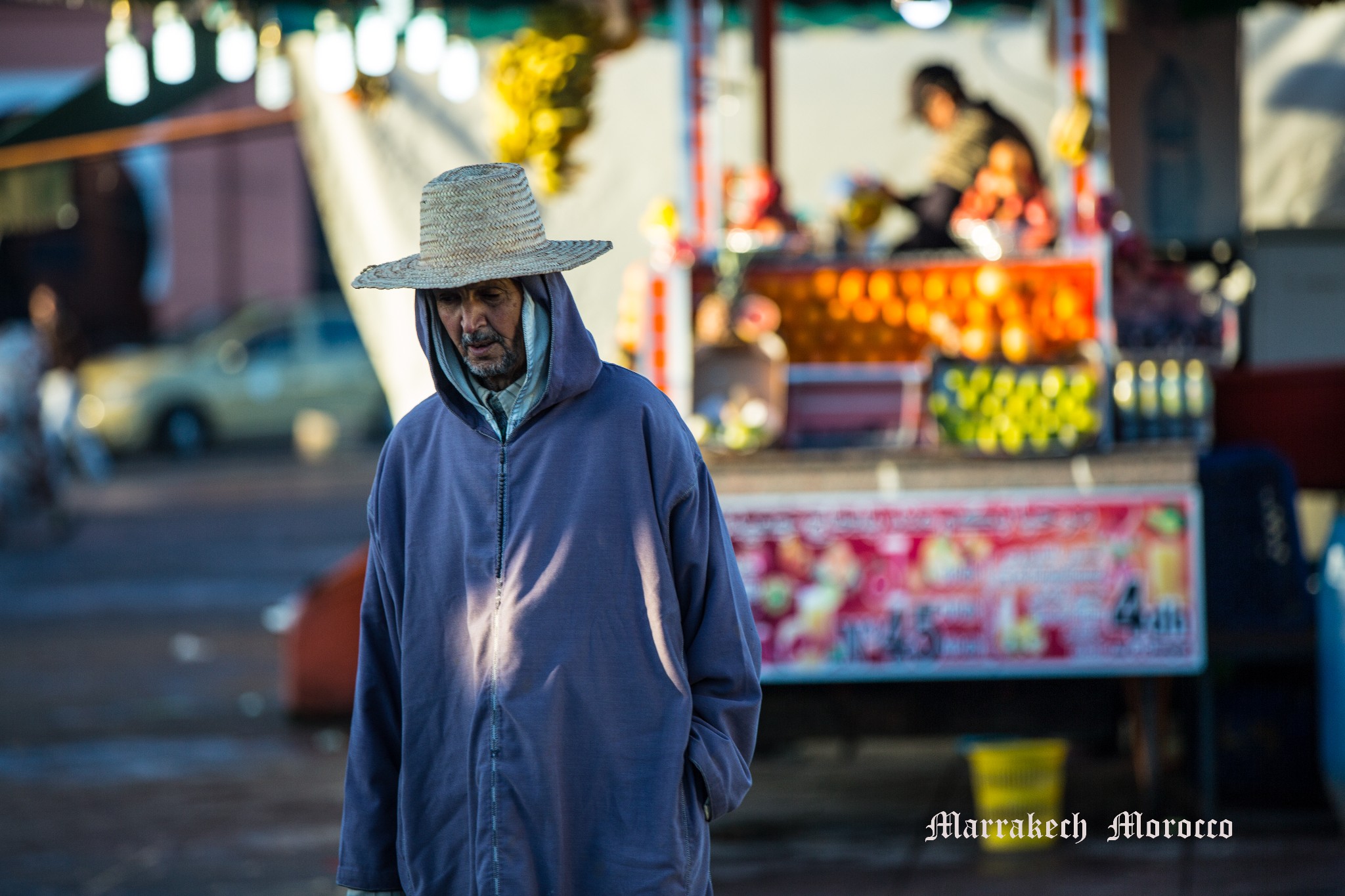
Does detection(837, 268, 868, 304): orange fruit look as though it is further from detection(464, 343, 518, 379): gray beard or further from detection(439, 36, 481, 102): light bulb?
detection(464, 343, 518, 379): gray beard

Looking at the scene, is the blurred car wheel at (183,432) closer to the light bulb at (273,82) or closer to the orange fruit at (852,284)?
the light bulb at (273,82)

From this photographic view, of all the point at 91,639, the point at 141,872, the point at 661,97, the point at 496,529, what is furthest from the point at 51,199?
the point at 496,529

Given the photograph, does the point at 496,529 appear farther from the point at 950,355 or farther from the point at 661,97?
the point at 661,97

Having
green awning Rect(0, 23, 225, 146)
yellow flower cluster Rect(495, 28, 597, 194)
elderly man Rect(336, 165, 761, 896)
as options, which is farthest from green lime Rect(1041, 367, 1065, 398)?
green awning Rect(0, 23, 225, 146)

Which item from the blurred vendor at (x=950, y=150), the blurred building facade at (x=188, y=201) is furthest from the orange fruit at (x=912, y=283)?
the blurred building facade at (x=188, y=201)

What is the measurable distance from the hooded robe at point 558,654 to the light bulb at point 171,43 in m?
5.51

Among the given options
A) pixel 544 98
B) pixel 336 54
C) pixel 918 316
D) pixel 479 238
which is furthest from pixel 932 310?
pixel 479 238

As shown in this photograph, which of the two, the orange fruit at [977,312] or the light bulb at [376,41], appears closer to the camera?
the orange fruit at [977,312]

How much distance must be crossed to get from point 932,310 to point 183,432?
15.0 m

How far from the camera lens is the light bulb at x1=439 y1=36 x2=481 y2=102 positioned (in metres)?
7.94

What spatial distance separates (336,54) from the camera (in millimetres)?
7875

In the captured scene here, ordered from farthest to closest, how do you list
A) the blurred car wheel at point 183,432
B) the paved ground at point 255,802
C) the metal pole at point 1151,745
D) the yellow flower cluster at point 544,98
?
1. the blurred car wheel at point 183,432
2. the yellow flower cluster at point 544,98
3. the metal pole at point 1151,745
4. the paved ground at point 255,802

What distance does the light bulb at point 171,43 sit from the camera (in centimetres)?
763

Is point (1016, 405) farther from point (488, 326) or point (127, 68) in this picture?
point (127, 68)
